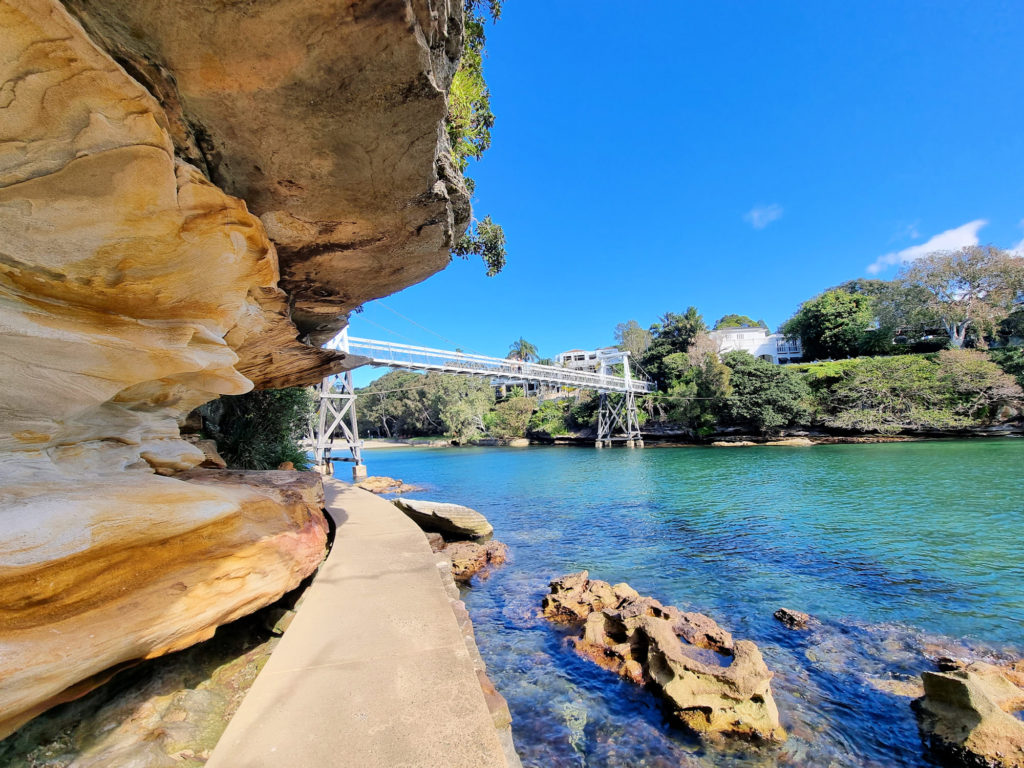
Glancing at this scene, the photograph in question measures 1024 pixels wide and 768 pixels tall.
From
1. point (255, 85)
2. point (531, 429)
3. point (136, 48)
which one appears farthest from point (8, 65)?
point (531, 429)

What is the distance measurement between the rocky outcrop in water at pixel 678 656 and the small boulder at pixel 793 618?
1188mm

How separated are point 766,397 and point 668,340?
15070mm

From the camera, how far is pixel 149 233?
216cm

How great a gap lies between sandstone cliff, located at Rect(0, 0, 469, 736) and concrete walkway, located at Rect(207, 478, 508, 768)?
1.93 feet

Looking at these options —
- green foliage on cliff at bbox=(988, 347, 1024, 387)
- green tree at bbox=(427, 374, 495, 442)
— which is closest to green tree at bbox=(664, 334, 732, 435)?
green foliage on cliff at bbox=(988, 347, 1024, 387)

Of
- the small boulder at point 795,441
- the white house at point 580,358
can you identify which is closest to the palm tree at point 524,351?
the white house at point 580,358

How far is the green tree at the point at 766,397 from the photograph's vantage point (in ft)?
109

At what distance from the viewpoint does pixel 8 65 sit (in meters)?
1.49

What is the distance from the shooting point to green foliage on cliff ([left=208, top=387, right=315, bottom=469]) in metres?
7.66

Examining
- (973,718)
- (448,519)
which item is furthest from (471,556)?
(973,718)

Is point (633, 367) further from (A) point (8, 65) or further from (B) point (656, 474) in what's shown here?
(A) point (8, 65)

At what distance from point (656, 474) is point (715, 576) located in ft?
45.9

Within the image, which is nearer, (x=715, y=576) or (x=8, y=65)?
(x=8, y=65)

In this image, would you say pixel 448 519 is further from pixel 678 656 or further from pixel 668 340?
pixel 668 340
